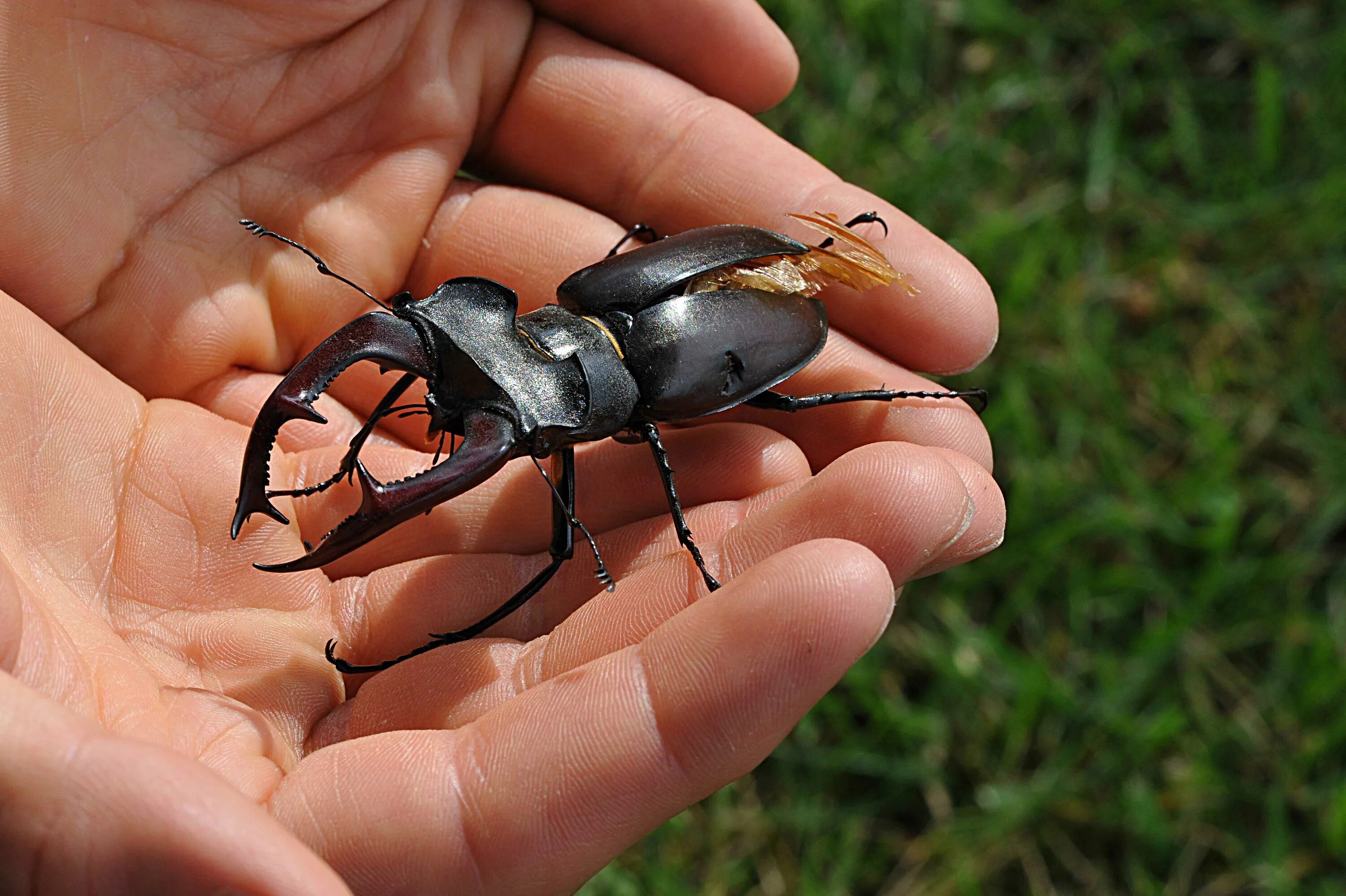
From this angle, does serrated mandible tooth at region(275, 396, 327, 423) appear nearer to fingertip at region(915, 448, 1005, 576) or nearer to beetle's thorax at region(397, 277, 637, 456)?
beetle's thorax at region(397, 277, 637, 456)

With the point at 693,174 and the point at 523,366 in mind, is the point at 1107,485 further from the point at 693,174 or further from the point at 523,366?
the point at 523,366

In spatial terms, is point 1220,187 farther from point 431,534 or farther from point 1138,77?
point 431,534

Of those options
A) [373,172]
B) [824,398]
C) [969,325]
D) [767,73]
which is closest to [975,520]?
[824,398]

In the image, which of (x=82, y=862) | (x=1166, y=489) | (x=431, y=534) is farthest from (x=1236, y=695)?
(x=82, y=862)

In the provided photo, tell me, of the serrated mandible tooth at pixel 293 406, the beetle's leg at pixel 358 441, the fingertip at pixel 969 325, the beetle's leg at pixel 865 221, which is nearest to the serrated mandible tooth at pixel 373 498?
the serrated mandible tooth at pixel 293 406

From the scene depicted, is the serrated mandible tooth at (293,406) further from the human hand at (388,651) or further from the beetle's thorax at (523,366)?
the human hand at (388,651)

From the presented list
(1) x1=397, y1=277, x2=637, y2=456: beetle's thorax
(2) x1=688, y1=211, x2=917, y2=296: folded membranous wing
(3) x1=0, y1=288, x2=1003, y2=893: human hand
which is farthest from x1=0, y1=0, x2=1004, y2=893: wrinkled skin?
(1) x1=397, y1=277, x2=637, y2=456: beetle's thorax
